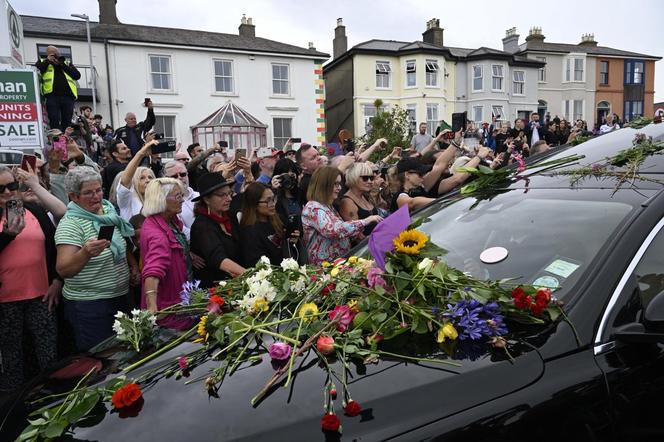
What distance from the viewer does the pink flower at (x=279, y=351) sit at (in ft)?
5.97

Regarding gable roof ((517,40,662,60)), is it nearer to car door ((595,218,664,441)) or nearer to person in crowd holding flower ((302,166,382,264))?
person in crowd holding flower ((302,166,382,264))

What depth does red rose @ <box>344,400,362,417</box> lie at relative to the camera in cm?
157

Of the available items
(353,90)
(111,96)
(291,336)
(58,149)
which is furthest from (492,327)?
(353,90)

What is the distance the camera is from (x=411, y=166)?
5676mm

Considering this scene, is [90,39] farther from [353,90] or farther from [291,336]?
[291,336]

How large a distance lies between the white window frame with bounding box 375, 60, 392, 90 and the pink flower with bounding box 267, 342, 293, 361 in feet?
118

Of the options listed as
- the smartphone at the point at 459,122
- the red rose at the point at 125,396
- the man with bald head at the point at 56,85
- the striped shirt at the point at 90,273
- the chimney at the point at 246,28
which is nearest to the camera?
the red rose at the point at 125,396

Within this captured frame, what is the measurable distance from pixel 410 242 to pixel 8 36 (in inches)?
247

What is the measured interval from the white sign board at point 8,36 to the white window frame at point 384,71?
31114 millimetres

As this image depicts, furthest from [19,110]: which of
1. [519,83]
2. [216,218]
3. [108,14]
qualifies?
[519,83]

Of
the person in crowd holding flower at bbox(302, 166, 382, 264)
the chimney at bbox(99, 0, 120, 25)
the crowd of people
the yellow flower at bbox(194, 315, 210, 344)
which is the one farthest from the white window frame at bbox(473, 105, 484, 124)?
the yellow flower at bbox(194, 315, 210, 344)

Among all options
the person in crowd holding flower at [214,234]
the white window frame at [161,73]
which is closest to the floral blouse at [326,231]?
the person in crowd holding flower at [214,234]

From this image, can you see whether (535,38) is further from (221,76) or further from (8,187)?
(8,187)

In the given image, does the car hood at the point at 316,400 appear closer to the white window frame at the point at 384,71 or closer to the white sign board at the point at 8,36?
the white sign board at the point at 8,36
